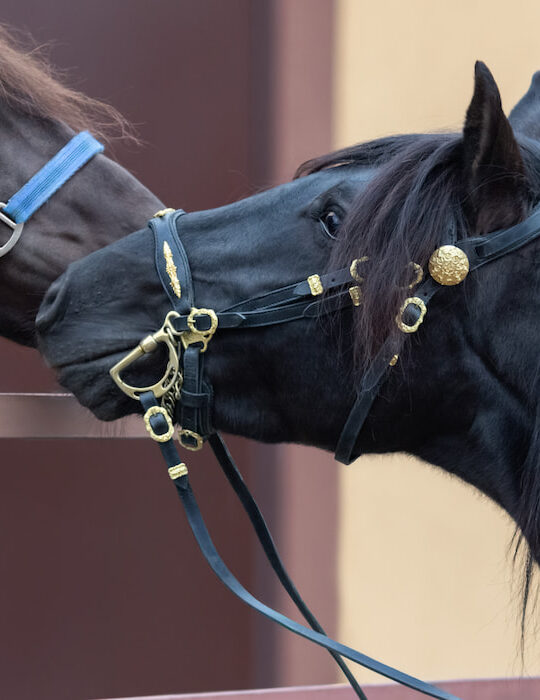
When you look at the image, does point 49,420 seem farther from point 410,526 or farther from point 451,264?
point 410,526

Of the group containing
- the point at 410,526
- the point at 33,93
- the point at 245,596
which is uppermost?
the point at 33,93

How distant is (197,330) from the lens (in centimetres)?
109

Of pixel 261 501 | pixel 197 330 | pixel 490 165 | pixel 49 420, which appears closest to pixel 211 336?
pixel 197 330

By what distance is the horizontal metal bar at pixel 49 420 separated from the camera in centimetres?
144

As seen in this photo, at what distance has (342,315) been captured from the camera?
1.07m

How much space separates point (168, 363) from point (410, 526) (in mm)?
1205

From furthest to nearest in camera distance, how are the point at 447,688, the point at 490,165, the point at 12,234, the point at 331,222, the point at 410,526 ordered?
the point at 410,526
the point at 447,688
the point at 12,234
the point at 331,222
the point at 490,165

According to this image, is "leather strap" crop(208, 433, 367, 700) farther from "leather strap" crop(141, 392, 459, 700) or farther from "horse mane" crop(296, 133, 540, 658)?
"horse mane" crop(296, 133, 540, 658)

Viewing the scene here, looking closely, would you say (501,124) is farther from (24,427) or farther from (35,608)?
(35,608)

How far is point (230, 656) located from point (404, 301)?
55.8 inches

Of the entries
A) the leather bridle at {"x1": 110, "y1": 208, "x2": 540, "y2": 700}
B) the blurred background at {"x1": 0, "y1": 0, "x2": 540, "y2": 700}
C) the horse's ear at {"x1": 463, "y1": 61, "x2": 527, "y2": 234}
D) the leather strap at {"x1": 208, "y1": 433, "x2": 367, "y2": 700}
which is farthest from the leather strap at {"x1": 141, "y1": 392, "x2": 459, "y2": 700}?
the blurred background at {"x1": 0, "y1": 0, "x2": 540, "y2": 700}

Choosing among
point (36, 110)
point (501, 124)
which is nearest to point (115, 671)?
point (36, 110)

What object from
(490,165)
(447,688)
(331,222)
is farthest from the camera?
(447,688)

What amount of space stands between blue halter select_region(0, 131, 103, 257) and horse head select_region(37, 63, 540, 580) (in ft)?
1.04
